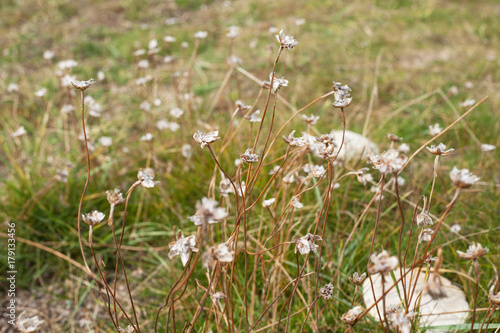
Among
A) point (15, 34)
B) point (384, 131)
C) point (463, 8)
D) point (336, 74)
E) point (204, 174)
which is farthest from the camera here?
point (463, 8)

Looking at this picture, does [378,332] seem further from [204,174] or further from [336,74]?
[336,74]

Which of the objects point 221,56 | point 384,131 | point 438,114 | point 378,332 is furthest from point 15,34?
point 378,332

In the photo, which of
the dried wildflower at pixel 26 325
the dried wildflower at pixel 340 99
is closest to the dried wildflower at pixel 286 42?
the dried wildflower at pixel 340 99

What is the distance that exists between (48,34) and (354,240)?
464cm

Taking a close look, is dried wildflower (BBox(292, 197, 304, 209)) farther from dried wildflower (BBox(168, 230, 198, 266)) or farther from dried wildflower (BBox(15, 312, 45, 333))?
dried wildflower (BBox(15, 312, 45, 333))

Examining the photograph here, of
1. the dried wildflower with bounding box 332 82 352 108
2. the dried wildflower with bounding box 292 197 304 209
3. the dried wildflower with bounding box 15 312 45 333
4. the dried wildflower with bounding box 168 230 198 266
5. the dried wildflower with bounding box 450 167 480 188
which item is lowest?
the dried wildflower with bounding box 15 312 45 333

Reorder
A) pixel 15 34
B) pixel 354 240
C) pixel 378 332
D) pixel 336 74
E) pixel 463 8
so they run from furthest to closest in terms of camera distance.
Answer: pixel 463 8 < pixel 15 34 < pixel 336 74 < pixel 354 240 < pixel 378 332

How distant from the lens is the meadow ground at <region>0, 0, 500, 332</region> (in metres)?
1.47

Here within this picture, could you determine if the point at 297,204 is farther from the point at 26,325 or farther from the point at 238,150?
the point at 238,150

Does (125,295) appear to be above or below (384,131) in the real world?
below

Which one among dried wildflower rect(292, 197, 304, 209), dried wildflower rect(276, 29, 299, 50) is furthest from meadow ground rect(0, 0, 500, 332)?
dried wildflower rect(276, 29, 299, 50)

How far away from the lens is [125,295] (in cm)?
177

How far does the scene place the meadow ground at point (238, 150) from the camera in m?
1.47

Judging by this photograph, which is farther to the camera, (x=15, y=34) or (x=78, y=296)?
(x=15, y=34)
